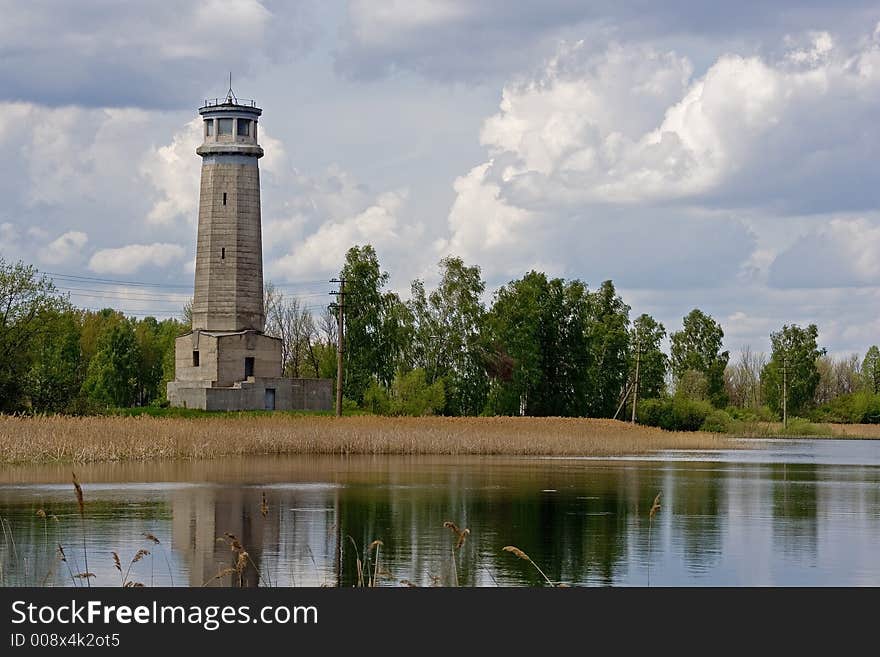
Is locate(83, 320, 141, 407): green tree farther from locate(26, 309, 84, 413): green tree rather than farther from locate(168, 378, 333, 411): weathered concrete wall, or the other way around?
locate(26, 309, 84, 413): green tree

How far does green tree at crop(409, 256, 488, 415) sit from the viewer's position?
3049 inches

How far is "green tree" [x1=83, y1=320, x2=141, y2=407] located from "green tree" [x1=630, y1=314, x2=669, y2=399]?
3172cm

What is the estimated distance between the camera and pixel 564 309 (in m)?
80.8

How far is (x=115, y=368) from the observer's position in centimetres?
8444

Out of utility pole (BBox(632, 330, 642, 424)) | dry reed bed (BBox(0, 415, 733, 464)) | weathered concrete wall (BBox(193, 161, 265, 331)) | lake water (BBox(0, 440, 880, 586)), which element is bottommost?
lake water (BBox(0, 440, 880, 586))

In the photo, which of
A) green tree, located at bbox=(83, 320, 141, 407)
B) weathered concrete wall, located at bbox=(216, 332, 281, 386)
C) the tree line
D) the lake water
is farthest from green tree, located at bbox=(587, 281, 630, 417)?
the lake water

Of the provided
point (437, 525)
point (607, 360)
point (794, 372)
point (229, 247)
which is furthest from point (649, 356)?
point (437, 525)

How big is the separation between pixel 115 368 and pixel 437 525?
6465cm

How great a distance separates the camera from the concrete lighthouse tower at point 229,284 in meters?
63.6

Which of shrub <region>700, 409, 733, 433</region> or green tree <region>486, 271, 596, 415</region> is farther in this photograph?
shrub <region>700, 409, 733, 433</region>

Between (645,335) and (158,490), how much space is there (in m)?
62.7

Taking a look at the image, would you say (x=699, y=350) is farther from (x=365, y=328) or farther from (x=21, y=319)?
(x=21, y=319)
